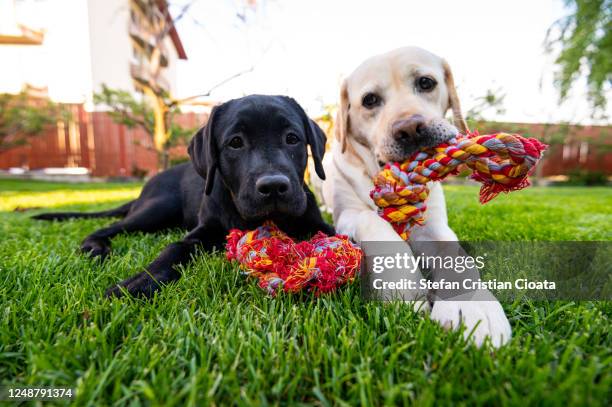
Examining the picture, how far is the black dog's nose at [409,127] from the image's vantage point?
1.97 meters

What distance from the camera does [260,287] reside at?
1670 mm

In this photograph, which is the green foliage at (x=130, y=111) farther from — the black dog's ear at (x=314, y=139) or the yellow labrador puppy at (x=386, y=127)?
the yellow labrador puppy at (x=386, y=127)

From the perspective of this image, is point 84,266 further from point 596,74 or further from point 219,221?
point 596,74

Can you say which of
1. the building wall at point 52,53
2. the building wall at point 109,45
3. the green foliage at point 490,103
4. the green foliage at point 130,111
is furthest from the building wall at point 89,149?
the green foliage at point 490,103

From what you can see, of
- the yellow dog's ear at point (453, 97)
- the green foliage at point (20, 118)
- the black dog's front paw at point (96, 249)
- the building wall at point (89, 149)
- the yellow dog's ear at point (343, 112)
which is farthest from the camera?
the building wall at point (89, 149)

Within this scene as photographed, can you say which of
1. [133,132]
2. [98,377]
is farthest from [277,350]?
[133,132]

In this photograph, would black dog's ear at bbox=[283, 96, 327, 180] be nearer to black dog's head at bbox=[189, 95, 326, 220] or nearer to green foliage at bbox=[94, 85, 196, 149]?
black dog's head at bbox=[189, 95, 326, 220]

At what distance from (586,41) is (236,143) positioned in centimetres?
1331

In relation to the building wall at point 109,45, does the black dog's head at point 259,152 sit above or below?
below

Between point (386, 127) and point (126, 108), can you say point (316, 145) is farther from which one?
point (126, 108)

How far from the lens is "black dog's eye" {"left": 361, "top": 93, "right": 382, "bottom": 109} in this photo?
2.50 m

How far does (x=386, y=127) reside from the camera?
217cm

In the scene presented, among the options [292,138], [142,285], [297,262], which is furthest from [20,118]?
[297,262]

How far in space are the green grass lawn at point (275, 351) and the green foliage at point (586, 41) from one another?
1309 cm
